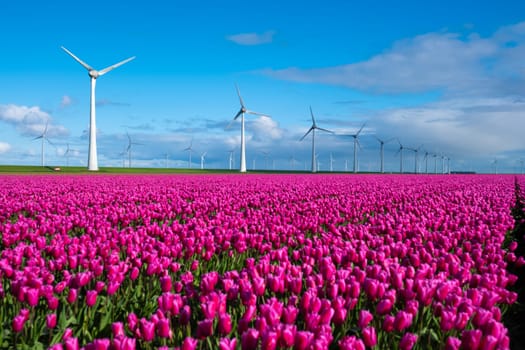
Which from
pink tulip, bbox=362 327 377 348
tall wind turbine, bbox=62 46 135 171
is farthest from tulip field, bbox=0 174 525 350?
tall wind turbine, bbox=62 46 135 171

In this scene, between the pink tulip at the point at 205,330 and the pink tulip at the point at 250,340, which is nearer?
the pink tulip at the point at 250,340

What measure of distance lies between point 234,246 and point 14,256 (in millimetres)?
3295

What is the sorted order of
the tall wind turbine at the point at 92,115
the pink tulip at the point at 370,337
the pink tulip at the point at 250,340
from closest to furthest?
the pink tulip at the point at 250,340 < the pink tulip at the point at 370,337 < the tall wind turbine at the point at 92,115

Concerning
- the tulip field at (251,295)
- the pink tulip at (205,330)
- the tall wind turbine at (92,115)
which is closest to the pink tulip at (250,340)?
the tulip field at (251,295)

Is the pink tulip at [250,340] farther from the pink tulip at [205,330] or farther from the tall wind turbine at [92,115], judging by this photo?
the tall wind turbine at [92,115]

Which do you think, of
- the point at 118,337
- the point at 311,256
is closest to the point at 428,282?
the point at 311,256

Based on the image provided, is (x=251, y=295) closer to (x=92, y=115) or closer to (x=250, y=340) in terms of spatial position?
(x=250, y=340)

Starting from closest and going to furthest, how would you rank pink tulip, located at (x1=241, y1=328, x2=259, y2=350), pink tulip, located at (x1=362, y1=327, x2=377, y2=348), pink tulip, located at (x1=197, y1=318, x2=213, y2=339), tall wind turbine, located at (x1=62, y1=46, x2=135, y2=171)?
pink tulip, located at (x1=241, y1=328, x2=259, y2=350), pink tulip, located at (x1=362, y1=327, x2=377, y2=348), pink tulip, located at (x1=197, y1=318, x2=213, y2=339), tall wind turbine, located at (x1=62, y1=46, x2=135, y2=171)

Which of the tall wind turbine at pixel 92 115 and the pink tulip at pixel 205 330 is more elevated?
the tall wind turbine at pixel 92 115

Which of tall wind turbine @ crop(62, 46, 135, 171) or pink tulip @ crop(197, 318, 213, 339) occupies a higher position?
tall wind turbine @ crop(62, 46, 135, 171)

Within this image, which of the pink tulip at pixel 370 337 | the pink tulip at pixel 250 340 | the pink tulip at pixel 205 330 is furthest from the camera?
the pink tulip at pixel 205 330

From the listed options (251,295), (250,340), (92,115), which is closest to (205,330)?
(250,340)

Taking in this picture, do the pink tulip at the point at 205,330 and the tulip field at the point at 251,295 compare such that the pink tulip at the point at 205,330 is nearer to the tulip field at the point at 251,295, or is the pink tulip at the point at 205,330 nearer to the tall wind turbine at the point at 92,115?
the tulip field at the point at 251,295

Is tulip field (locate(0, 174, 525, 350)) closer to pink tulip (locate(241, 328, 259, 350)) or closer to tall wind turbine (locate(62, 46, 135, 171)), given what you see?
pink tulip (locate(241, 328, 259, 350))
